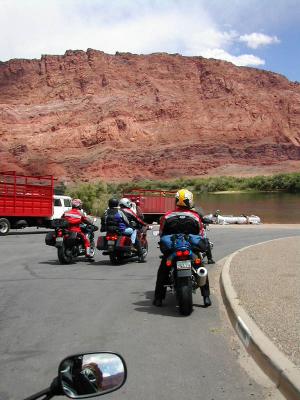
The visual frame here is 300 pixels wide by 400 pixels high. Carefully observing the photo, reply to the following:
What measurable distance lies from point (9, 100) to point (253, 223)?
145 meters

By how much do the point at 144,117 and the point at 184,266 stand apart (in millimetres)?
154551

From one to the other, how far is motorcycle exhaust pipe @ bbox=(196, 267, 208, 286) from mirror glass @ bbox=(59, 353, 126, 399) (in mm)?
5541

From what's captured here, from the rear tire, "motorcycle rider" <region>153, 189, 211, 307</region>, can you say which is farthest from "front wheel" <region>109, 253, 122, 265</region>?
the rear tire

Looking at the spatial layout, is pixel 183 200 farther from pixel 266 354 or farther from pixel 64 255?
pixel 64 255

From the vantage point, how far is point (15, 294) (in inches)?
385

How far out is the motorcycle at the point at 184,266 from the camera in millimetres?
8070

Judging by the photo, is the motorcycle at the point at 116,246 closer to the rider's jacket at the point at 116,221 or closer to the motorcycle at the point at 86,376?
the rider's jacket at the point at 116,221

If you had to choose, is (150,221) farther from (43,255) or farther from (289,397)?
(289,397)

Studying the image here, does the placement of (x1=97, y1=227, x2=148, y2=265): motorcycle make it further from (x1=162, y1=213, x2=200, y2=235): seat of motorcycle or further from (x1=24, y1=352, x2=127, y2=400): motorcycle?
(x1=24, y1=352, x2=127, y2=400): motorcycle

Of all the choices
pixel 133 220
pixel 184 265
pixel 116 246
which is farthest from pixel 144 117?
pixel 184 265

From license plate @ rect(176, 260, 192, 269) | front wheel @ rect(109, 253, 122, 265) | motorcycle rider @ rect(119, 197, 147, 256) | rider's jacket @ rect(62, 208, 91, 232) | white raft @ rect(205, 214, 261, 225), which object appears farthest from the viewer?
white raft @ rect(205, 214, 261, 225)

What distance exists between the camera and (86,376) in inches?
107

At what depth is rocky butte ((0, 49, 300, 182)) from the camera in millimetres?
147875

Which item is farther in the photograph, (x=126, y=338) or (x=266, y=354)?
(x=126, y=338)
